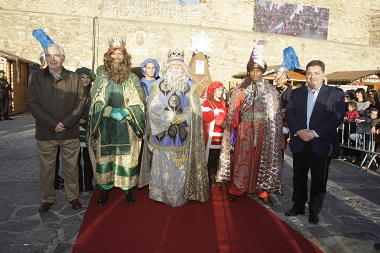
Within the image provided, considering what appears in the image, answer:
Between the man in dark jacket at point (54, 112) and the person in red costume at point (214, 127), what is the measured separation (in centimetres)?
192

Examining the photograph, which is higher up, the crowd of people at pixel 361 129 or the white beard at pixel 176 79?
the white beard at pixel 176 79

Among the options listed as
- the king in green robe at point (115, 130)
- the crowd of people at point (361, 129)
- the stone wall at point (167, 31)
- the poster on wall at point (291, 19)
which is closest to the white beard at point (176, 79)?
the king in green robe at point (115, 130)

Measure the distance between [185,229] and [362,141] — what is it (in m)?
5.22

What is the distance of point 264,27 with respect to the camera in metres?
20.9

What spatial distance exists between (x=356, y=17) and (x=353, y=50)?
399 centimetres

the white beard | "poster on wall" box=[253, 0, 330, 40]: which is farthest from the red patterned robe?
"poster on wall" box=[253, 0, 330, 40]

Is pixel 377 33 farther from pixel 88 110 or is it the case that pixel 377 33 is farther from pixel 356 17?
pixel 88 110

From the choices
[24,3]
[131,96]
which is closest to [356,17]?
[24,3]

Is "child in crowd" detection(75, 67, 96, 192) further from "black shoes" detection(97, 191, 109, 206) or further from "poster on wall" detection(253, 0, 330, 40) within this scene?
"poster on wall" detection(253, 0, 330, 40)

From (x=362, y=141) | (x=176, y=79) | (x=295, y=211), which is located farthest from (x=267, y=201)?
(x=362, y=141)

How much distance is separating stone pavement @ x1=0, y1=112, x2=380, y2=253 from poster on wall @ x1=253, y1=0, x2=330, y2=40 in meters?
17.3

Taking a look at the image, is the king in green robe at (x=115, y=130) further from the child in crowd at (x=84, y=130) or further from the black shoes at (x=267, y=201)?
the black shoes at (x=267, y=201)

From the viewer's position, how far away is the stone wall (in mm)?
15766

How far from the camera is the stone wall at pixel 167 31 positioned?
51.7 ft
